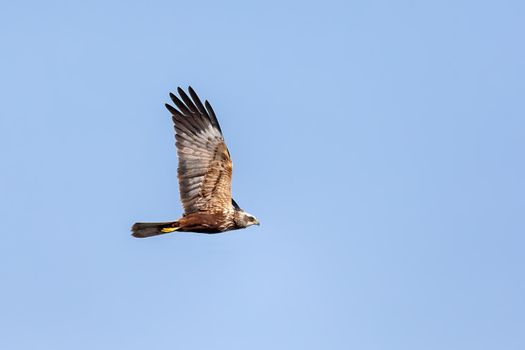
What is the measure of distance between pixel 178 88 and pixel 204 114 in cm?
98

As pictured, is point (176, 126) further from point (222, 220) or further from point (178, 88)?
point (222, 220)

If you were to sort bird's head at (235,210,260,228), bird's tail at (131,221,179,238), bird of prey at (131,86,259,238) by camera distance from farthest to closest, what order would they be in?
1. bird's head at (235,210,260,228)
2. bird of prey at (131,86,259,238)
3. bird's tail at (131,221,179,238)

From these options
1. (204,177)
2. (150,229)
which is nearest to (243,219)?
(204,177)

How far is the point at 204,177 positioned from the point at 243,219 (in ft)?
4.49

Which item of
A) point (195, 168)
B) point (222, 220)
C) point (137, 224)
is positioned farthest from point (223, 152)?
point (137, 224)

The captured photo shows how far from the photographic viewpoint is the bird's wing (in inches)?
481

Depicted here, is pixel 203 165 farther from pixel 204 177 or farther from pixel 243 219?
pixel 243 219

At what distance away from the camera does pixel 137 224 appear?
39.0ft

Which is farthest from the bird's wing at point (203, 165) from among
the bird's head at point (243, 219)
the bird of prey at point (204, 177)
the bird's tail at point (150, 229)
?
the bird's tail at point (150, 229)

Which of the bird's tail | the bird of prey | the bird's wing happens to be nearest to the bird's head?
the bird of prey

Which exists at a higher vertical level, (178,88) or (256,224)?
(178,88)

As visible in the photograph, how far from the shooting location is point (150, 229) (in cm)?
1195

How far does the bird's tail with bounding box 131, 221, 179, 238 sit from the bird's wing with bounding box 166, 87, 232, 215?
643 mm

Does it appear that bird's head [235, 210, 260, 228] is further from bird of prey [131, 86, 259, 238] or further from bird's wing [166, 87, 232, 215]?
bird's wing [166, 87, 232, 215]
